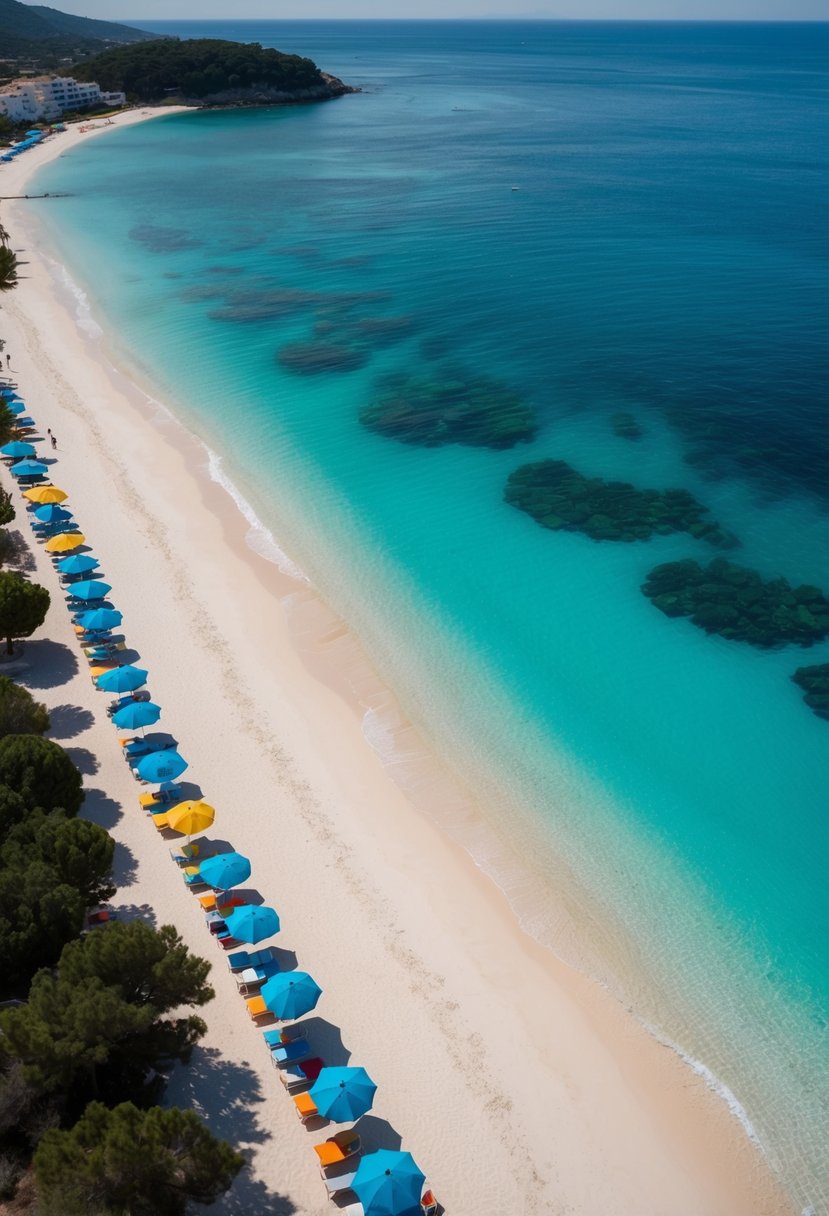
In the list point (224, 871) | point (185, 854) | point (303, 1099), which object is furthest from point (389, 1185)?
point (185, 854)

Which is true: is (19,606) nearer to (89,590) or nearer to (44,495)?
(89,590)

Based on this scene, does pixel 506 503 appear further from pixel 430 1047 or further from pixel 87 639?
pixel 430 1047

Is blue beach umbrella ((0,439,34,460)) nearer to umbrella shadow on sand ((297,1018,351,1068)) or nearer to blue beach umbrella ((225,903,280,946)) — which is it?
blue beach umbrella ((225,903,280,946))

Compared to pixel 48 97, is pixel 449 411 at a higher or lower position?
lower

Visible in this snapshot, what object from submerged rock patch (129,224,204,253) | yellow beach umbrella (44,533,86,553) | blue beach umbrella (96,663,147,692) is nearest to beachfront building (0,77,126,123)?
submerged rock patch (129,224,204,253)

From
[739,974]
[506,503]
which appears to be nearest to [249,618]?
[506,503]

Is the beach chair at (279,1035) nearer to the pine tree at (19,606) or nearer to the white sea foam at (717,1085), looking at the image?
the white sea foam at (717,1085)

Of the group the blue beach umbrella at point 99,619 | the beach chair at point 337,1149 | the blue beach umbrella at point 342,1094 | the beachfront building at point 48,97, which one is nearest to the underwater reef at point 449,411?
the blue beach umbrella at point 99,619

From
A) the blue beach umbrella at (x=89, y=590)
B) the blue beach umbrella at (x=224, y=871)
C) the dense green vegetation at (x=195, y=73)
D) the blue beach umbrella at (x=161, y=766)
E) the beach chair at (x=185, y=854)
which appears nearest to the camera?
the blue beach umbrella at (x=224, y=871)
